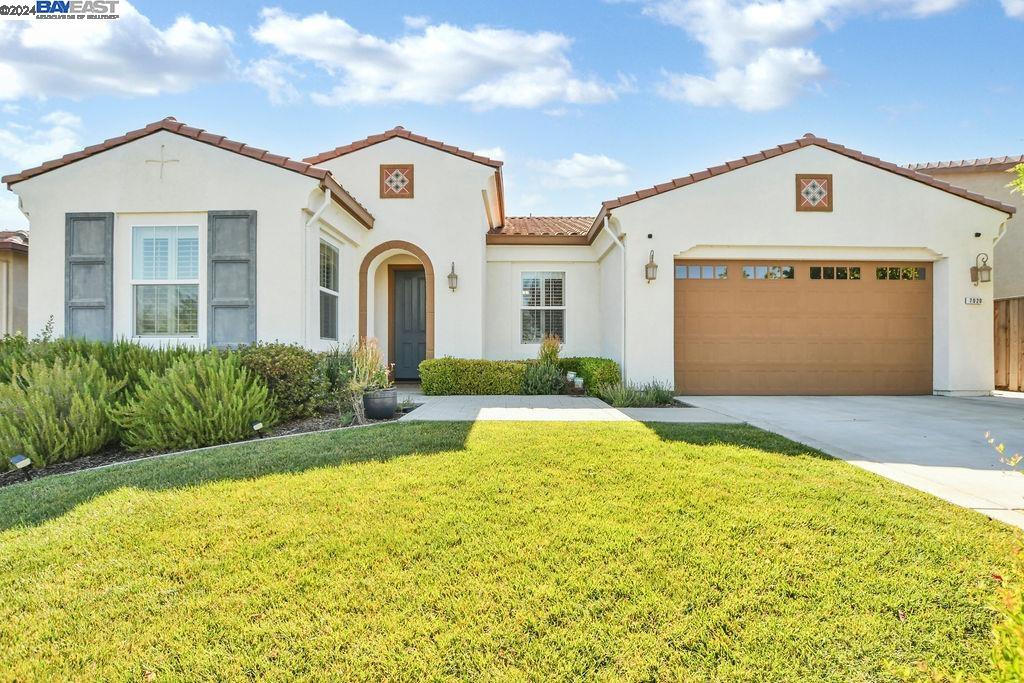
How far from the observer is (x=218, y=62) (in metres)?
10.5

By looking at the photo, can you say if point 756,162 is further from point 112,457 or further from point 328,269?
point 112,457

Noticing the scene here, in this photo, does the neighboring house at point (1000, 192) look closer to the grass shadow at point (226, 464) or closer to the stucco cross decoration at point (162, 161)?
the grass shadow at point (226, 464)

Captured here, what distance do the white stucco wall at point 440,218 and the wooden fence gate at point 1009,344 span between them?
12.3 m

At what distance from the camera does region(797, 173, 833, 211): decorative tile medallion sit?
1070cm

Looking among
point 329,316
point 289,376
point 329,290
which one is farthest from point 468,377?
point 289,376

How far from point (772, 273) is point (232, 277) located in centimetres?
1059

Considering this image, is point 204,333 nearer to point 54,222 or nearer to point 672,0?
point 54,222

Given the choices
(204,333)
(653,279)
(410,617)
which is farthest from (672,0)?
(410,617)

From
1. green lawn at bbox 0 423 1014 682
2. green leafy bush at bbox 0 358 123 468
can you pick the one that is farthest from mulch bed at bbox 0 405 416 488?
green lawn at bbox 0 423 1014 682

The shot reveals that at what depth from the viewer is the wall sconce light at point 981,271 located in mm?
10688

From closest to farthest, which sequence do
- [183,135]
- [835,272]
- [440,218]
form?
[183,135] → [835,272] → [440,218]

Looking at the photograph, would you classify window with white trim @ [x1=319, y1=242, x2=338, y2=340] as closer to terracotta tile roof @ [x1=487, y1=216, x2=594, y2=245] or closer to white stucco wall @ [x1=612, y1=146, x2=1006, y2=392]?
terracotta tile roof @ [x1=487, y1=216, x2=594, y2=245]

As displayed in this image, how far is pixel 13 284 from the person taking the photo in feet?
40.2

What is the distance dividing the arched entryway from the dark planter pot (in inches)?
163
